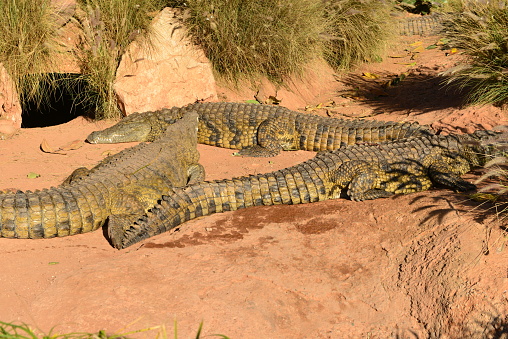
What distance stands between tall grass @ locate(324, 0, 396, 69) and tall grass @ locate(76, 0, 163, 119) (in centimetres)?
354

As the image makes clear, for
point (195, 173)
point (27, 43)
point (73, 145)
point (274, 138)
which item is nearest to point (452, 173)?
point (274, 138)

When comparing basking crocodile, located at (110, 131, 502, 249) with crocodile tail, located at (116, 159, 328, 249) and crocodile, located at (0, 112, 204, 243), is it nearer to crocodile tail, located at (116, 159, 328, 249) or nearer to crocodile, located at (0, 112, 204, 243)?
crocodile tail, located at (116, 159, 328, 249)

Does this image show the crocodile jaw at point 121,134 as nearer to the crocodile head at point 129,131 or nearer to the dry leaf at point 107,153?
the crocodile head at point 129,131

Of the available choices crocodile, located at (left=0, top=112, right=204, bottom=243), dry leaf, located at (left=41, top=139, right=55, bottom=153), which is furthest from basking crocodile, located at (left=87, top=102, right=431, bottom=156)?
crocodile, located at (left=0, top=112, right=204, bottom=243)

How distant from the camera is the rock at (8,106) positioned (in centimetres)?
725

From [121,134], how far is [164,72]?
1.31 metres

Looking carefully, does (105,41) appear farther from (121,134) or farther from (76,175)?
(76,175)

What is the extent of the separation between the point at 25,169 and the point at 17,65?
1.95 meters

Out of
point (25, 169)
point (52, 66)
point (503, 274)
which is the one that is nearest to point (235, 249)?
point (503, 274)

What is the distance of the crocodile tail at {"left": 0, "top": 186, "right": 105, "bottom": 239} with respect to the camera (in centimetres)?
450

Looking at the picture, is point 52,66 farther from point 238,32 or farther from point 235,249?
point 235,249

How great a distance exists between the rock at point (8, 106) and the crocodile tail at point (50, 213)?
2.97 m

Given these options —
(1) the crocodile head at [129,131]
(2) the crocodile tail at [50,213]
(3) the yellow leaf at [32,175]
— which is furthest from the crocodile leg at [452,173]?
(3) the yellow leaf at [32,175]

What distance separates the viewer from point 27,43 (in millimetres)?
7305
